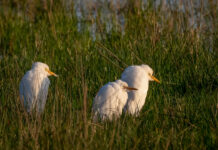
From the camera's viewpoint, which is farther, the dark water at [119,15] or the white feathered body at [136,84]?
the dark water at [119,15]

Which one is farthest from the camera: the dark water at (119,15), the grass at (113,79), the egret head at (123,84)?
the dark water at (119,15)

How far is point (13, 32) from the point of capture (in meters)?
6.67

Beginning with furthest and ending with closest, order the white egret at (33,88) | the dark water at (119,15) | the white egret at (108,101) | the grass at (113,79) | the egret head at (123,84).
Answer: the dark water at (119,15) → the white egret at (33,88) → the egret head at (123,84) → the white egret at (108,101) → the grass at (113,79)

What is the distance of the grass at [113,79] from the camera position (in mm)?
2723

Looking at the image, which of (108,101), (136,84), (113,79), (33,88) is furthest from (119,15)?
(108,101)

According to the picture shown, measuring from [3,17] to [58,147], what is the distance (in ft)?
16.8

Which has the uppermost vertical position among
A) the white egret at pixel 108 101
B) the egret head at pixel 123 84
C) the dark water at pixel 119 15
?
the dark water at pixel 119 15

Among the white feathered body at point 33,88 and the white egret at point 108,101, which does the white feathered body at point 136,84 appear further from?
the white feathered body at point 33,88

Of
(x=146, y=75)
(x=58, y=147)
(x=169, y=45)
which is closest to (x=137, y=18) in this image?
(x=169, y=45)

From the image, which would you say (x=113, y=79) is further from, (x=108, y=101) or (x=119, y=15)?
(x=119, y=15)

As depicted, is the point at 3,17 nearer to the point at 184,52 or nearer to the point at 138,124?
the point at 184,52

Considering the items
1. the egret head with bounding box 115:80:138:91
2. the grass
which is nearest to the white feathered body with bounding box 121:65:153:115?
the grass

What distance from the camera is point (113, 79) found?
4.61 meters

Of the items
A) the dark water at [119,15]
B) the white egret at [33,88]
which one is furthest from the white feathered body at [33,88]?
the dark water at [119,15]
